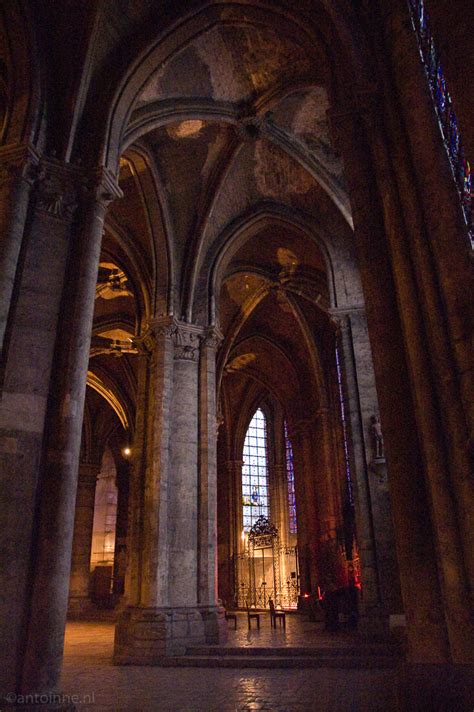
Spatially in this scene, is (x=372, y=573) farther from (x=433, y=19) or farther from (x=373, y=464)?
(x=433, y=19)

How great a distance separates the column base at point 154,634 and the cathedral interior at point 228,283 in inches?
1.4

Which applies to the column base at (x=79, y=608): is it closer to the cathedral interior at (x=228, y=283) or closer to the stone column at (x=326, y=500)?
the cathedral interior at (x=228, y=283)

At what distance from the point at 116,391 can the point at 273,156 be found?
1211 cm

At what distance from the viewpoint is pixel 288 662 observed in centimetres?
770

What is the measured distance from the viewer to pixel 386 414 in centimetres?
460

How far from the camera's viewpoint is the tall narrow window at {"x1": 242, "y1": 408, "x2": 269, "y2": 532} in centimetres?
2369

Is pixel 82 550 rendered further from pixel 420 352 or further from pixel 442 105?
pixel 442 105

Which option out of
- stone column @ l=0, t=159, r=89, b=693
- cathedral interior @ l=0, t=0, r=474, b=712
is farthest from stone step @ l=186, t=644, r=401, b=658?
stone column @ l=0, t=159, r=89, b=693

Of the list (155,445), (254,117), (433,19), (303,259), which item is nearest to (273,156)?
(254,117)

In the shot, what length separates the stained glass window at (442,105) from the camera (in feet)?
17.2

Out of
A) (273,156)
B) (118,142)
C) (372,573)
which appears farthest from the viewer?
(273,156)

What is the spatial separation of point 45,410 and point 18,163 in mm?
3088

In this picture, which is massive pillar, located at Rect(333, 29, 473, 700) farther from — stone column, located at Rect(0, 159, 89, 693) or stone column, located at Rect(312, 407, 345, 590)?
stone column, located at Rect(312, 407, 345, 590)

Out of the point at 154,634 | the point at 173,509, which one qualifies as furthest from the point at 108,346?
the point at 154,634
